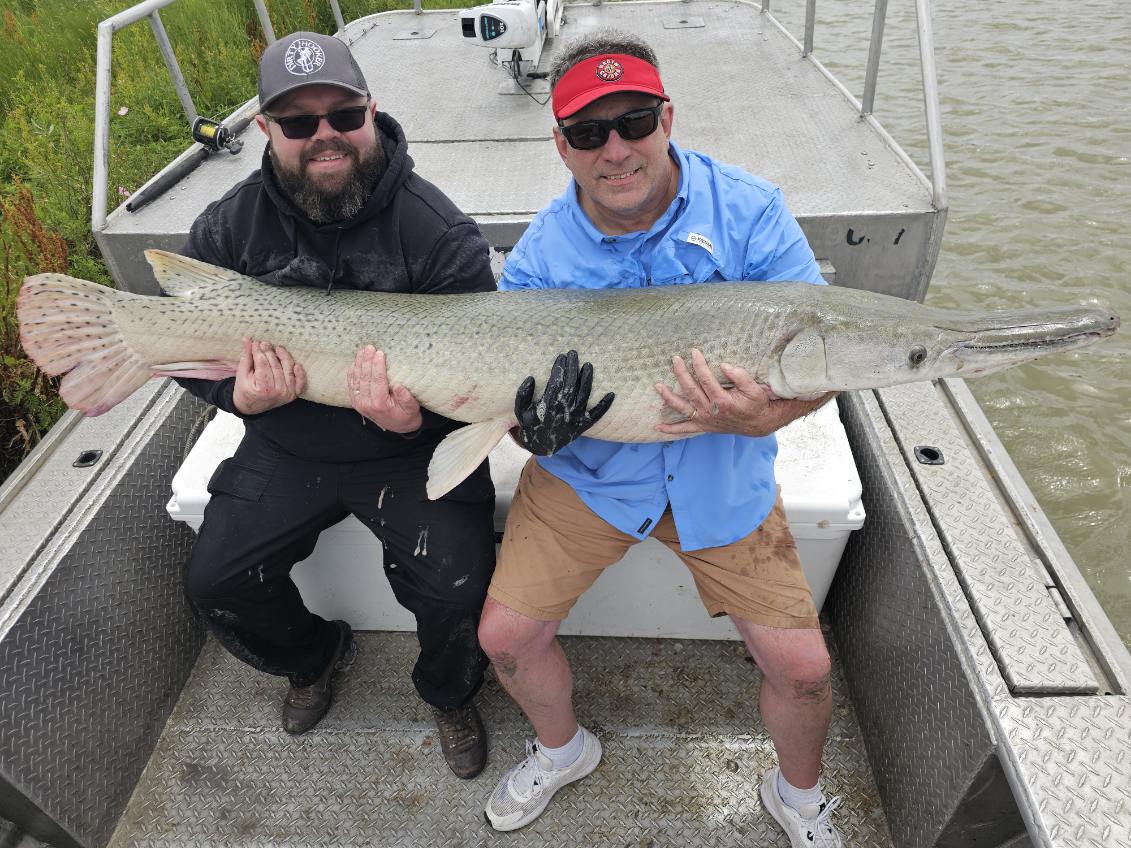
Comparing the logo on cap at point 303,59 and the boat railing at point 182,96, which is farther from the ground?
the logo on cap at point 303,59

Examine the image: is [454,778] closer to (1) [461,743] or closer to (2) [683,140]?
(1) [461,743]

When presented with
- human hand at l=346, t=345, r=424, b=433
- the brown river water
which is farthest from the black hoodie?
the brown river water

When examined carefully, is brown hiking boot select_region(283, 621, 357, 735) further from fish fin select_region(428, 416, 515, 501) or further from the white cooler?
fish fin select_region(428, 416, 515, 501)

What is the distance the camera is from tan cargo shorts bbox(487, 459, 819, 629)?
8.17ft

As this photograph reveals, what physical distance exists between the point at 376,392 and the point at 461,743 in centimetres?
146

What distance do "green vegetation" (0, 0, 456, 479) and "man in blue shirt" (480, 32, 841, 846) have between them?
3.12 metres

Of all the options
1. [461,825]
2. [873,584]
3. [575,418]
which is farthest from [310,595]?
[873,584]

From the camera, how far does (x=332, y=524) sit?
113 inches

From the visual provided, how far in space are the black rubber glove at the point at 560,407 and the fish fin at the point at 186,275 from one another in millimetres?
1216

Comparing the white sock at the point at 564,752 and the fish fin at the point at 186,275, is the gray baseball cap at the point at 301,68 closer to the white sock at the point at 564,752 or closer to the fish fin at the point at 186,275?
the fish fin at the point at 186,275

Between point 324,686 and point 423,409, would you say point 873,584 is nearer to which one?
point 423,409

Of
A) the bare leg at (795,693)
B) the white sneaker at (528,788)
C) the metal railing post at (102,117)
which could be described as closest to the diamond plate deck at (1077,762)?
the bare leg at (795,693)

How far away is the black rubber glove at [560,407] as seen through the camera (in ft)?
7.72

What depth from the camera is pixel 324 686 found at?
10.4 feet
